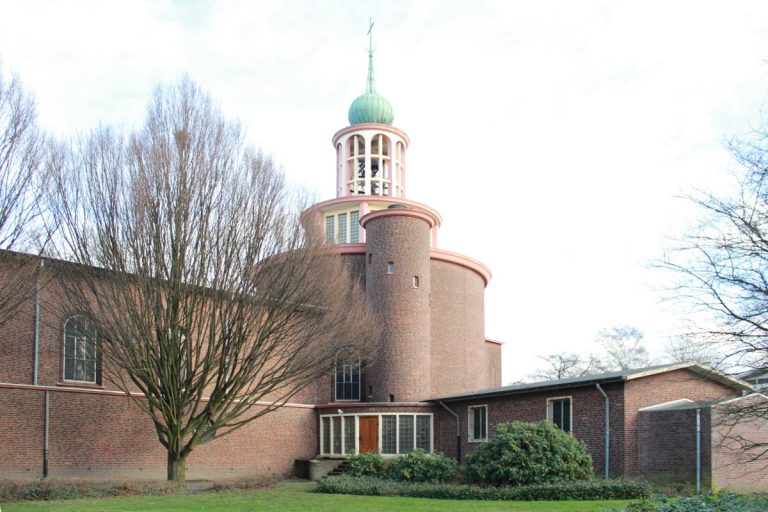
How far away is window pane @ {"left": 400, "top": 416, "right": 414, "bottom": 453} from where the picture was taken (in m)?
33.3

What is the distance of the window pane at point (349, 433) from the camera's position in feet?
111

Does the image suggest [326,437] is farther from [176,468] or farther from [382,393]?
[176,468]

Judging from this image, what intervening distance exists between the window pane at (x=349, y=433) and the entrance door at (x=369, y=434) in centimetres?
48

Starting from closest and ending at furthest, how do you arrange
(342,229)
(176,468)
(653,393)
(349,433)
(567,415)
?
1. (176,468)
2. (653,393)
3. (567,415)
4. (349,433)
5. (342,229)

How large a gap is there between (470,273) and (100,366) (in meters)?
19.8

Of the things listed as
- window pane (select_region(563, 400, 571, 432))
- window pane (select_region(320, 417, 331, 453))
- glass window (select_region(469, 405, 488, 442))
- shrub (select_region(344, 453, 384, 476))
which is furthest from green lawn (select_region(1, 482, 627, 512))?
window pane (select_region(320, 417, 331, 453))

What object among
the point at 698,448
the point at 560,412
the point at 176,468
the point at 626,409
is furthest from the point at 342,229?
the point at 698,448

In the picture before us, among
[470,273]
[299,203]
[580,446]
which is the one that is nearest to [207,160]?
[299,203]

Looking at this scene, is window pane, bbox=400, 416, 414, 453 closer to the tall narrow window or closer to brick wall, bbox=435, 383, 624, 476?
brick wall, bbox=435, 383, 624, 476

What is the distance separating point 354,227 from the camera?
44406 millimetres

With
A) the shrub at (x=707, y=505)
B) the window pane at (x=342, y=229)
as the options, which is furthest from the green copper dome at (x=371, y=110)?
the shrub at (x=707, y=505)

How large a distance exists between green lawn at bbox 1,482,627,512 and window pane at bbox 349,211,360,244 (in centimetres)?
2425

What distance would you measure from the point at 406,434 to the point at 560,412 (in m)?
8.15

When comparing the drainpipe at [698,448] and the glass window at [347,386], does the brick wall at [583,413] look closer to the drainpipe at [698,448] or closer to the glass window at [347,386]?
the drainpipe at [698,448]
